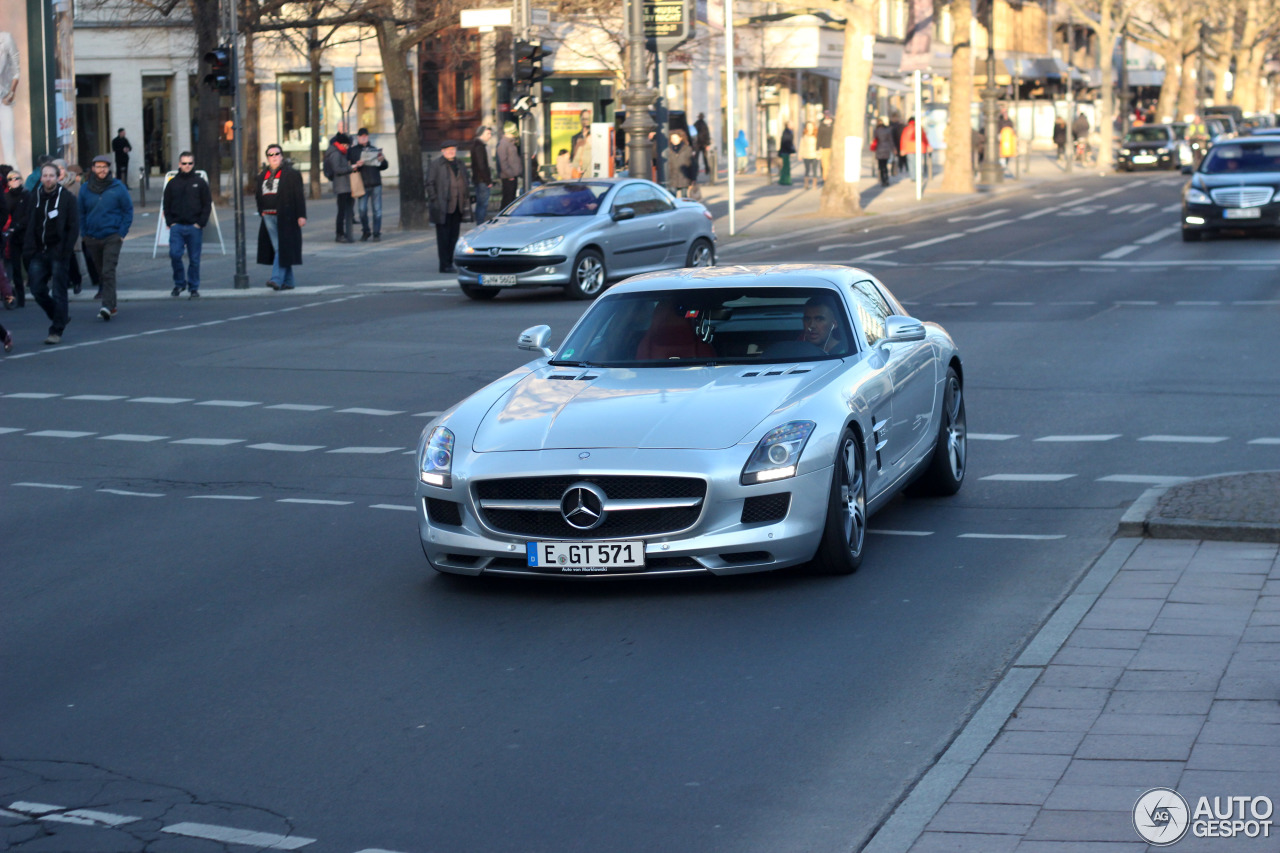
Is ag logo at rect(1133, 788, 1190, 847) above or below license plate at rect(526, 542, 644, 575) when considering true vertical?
below

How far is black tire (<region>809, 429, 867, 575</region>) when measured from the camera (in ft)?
24.8

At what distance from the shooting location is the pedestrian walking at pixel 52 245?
59.2ft

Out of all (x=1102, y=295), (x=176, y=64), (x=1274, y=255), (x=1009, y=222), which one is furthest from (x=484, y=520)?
(x=176, y=64)

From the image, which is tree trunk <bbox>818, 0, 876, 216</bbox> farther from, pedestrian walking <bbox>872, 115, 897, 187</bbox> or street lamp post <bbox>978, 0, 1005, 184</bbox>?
street lamp post <bbox>978, 0, 1005, 184</bbox>

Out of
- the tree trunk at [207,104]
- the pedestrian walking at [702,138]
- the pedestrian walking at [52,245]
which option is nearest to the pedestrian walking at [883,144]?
the pedestrian walking at [702,138]

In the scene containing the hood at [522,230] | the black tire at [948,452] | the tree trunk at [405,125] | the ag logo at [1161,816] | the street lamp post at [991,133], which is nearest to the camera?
the ag logo at [1161,816]

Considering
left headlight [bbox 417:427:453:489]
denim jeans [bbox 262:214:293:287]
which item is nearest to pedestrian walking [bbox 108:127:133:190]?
denim jeans [bbox 262:214:293:287]

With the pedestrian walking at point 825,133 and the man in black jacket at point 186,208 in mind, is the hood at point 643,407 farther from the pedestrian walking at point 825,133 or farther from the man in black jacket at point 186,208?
the pedestrian walking at point 825,133

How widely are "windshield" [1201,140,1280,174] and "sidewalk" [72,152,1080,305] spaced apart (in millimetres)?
7590

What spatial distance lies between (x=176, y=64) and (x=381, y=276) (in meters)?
31.7

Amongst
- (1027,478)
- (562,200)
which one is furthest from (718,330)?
(562,200)

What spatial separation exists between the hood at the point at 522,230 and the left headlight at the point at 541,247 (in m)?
0.07

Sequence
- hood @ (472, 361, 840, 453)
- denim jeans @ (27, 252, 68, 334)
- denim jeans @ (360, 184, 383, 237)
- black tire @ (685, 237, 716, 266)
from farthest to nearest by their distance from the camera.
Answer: denim jeans @ (360, 184, 383, 237)
black tire @ (685, 237, 716, 266)
denim jeans @ (27, 252, 68, 334)
hood @ (472, 361, 840, 453)

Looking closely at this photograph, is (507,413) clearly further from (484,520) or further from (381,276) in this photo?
(381,276)
